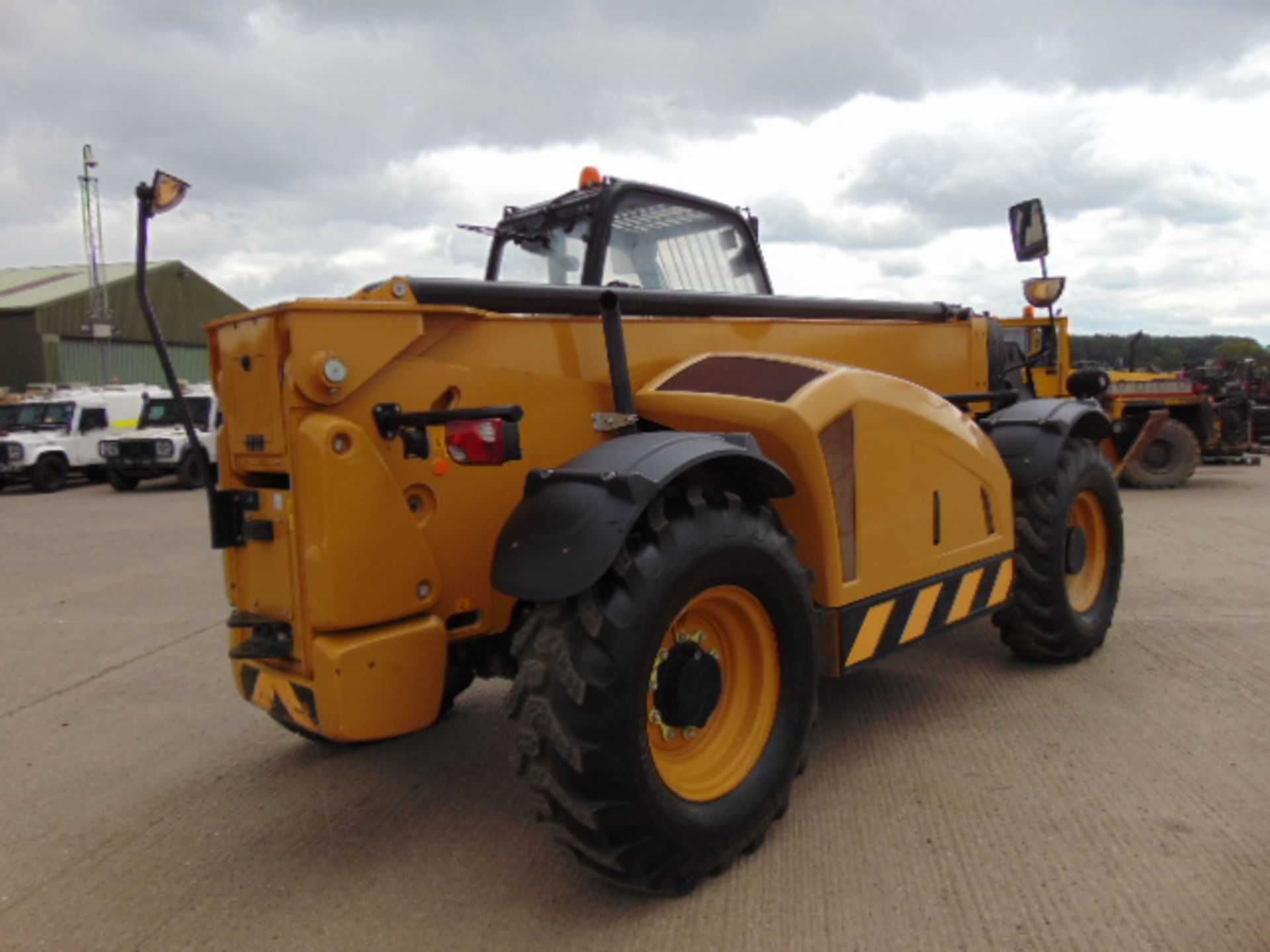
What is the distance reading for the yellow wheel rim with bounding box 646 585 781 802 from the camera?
111 inches

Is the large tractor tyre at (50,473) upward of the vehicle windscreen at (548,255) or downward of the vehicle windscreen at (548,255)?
downward

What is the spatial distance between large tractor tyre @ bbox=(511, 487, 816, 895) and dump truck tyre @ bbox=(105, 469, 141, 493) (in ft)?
55.8

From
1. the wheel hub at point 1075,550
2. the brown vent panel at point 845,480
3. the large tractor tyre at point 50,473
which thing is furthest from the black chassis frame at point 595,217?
the large tractor tyre at point 50,473

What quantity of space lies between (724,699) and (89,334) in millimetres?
35845

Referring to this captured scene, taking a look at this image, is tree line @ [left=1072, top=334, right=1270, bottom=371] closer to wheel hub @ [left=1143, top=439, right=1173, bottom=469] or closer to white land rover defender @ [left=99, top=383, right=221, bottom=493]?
wheel hub @ [left=1143, top=439, right=1173, bottom=469]

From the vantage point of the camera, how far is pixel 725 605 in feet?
9.65

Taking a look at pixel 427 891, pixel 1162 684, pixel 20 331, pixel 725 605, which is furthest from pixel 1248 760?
pixel 20 331

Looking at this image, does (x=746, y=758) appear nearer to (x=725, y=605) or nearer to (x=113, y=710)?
(x=725, y=605)

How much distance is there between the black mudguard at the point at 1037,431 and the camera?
4.35 m

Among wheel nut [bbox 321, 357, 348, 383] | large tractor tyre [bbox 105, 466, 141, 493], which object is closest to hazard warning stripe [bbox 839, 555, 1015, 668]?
wheel nut [bbox 321, 357, 348, 383]

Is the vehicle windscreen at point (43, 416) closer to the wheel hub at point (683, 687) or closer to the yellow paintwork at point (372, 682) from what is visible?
the yellow paintwork at point (372, 682)

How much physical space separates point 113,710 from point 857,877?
367cm

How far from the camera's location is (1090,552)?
16.3ft

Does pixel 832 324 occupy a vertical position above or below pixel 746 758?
above
